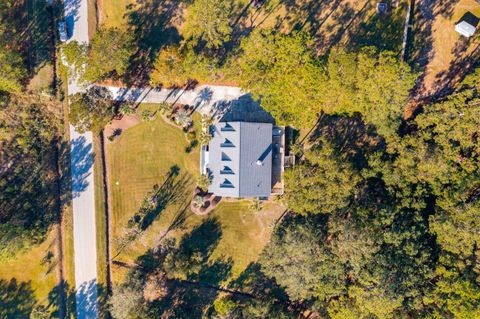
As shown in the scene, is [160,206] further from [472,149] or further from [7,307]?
[472,149]

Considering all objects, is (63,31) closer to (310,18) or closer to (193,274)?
(310,18)

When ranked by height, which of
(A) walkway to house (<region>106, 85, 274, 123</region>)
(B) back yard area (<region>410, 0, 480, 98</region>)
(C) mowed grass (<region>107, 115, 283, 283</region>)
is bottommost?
(C) mowed grass (<region>107, 115, 283, 283</region>)

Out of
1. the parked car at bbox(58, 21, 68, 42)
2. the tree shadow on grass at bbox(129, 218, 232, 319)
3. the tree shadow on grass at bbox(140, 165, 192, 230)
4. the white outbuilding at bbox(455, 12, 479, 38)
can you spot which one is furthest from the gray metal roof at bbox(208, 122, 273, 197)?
the white outbuilding at bbox(455, 12, 479, 38)

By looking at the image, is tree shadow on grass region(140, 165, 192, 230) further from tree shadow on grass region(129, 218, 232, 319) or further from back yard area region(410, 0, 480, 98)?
back yard area region(410, 0, 480, 98)

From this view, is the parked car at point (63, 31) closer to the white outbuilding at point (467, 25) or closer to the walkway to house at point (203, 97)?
the walkway to house at point (203, 97)

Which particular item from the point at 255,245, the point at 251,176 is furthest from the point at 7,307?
the point at 251,176
